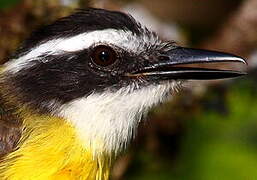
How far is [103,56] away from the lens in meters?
6.97

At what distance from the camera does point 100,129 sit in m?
6.94

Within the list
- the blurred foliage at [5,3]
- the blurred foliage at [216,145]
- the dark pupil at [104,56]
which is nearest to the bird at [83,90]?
the dark pupil at [104,56]

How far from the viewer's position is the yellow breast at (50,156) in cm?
677

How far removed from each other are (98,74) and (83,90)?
5.6 inches

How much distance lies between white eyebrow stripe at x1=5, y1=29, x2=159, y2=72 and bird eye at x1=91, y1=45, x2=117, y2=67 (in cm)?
5

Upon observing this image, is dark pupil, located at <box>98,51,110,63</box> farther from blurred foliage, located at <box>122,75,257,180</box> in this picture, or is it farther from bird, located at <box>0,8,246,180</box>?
blurred foliage, located at <box>122,75,257,180</box>

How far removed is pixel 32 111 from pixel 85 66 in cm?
45

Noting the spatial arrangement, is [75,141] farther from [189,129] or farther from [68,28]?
[189,129]

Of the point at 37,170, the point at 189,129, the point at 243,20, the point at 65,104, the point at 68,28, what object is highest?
the point at 243,20

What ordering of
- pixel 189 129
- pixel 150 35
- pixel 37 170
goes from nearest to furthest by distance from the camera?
pixel 37 170 < pixel 150 35 < pixel 189 129

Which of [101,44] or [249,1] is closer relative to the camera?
[101,44]

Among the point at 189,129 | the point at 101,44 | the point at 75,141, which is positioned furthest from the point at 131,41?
the point at 189,129

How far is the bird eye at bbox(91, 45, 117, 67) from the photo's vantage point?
6.96 metres

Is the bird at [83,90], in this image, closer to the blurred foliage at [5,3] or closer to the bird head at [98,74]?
the bird head at [98,74]
